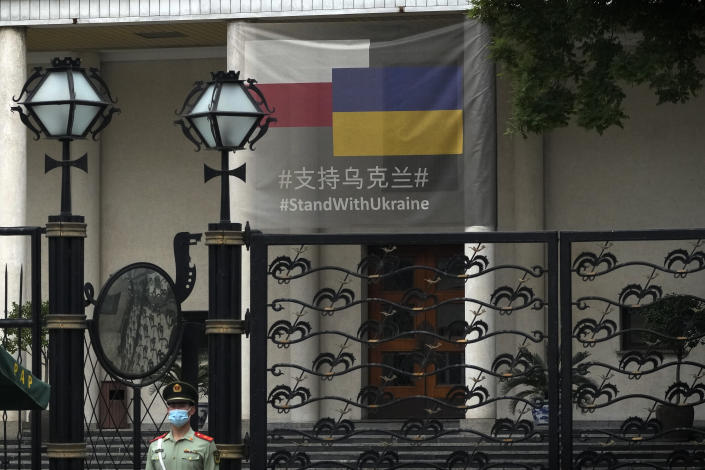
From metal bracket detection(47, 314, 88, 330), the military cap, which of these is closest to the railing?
metal bracket detection(47, 314, 88, 330)

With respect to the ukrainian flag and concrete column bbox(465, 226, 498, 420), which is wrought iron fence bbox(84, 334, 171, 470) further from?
the ukrainian flag

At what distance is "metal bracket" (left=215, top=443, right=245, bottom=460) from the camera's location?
1055 centimetres

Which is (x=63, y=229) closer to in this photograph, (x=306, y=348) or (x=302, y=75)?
(x=302, y=75)

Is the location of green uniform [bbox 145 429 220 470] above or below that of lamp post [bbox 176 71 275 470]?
below

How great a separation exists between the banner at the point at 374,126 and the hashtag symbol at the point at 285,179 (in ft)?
0.04

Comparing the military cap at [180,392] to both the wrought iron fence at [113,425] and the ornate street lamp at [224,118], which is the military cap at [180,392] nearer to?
the ornate street lamp at [224,118]

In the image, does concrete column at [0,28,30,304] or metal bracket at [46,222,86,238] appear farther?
concrete column at [0,28,30,304]

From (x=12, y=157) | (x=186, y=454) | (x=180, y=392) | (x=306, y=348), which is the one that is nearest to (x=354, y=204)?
(x=306, y=348)

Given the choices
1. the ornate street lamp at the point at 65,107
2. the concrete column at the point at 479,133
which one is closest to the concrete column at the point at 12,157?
the concrete column at the point at 479,133

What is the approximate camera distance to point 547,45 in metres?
16.3

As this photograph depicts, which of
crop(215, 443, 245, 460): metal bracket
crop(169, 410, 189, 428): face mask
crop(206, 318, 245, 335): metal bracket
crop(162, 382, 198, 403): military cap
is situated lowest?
crop(215, 443, 245, 460): metal bracket

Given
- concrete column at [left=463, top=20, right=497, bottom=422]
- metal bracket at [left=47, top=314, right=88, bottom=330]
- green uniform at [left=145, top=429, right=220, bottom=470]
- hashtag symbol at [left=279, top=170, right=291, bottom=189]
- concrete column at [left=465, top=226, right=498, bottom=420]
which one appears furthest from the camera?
hashtag symbol at [left=279, top=170, right=291, bottom=189]

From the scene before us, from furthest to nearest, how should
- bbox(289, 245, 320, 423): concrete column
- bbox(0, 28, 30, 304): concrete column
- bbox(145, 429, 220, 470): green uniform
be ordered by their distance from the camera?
bbox(289, 245, 320, 423): concrete column → bbox(0, 28, 30, 304): concrete column → bbox(145, 429, 220, 470): green uniform

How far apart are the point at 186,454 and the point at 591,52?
7.73 m
